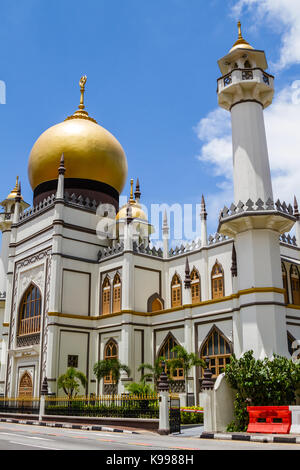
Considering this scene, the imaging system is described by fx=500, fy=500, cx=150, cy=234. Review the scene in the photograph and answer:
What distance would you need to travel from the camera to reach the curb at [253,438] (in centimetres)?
1198

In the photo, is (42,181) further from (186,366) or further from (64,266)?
(186,366)

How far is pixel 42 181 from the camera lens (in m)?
31.7

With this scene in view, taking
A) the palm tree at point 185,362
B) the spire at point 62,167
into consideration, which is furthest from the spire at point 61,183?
the palm tree at point 185,362

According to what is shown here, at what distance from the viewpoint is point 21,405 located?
24.5 meters

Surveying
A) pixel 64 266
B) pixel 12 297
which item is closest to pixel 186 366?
pixel 64 266

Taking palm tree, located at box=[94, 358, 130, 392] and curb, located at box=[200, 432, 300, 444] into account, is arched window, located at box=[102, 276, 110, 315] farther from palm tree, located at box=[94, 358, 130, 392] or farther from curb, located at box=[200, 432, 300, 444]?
curb, located at box=[200, 432, 300, 444]

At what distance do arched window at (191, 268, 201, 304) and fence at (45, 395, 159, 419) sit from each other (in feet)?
Answer: 25.4

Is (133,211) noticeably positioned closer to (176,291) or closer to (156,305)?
(176,291)

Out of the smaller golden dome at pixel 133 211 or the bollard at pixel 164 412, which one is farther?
the smaller golden dome at pixel 133 211

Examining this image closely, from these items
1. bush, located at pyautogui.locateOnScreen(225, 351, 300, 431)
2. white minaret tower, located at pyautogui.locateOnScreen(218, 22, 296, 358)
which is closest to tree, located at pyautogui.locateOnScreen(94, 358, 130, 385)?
white minaret tower, located at pyautogui.locateOnScreen(218, 22, 296, 358)

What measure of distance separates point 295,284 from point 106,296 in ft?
33.8

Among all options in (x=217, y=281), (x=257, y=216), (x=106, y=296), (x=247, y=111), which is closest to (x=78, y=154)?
(x=106, y=296)

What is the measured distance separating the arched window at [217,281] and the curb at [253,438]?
38.5 ft

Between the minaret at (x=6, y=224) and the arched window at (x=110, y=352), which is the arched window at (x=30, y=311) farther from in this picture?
the minaret at (x=6, y=224)
